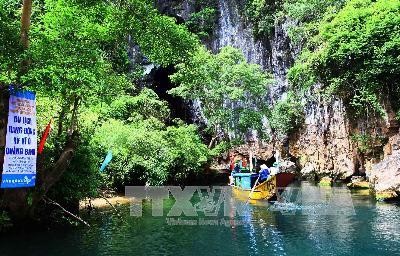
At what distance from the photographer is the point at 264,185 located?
15.7m

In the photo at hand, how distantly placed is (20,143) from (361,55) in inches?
631

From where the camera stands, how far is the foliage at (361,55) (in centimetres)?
1839

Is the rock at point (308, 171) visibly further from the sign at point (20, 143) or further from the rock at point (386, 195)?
the sign at point (20, 143)

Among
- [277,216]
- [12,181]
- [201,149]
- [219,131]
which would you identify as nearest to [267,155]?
[219,131]

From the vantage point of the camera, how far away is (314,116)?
26.3 m

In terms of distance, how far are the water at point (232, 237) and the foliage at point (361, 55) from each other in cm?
837

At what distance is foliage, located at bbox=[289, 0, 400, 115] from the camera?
724 inches

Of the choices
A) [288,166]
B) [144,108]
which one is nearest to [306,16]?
[288,166]

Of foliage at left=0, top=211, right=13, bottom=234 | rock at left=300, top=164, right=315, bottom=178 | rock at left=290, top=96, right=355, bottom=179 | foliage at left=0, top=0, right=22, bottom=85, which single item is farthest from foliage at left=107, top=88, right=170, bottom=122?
foliage at left=0, top=0, right=22, bottom=85

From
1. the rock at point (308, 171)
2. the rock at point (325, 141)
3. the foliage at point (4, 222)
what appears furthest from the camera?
the rock at point (308, 171)

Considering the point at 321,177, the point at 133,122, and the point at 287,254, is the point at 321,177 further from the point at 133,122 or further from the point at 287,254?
the point at 287,254

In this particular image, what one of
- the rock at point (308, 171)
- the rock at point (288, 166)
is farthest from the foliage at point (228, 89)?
the rock at point (308, 171)

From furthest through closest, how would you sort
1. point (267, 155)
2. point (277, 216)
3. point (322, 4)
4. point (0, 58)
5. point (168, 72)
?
point (168, 72) → point (267, 155) → point (322, 4) → point (277, 216) → point (0, 58)

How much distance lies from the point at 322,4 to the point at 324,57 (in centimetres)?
524
